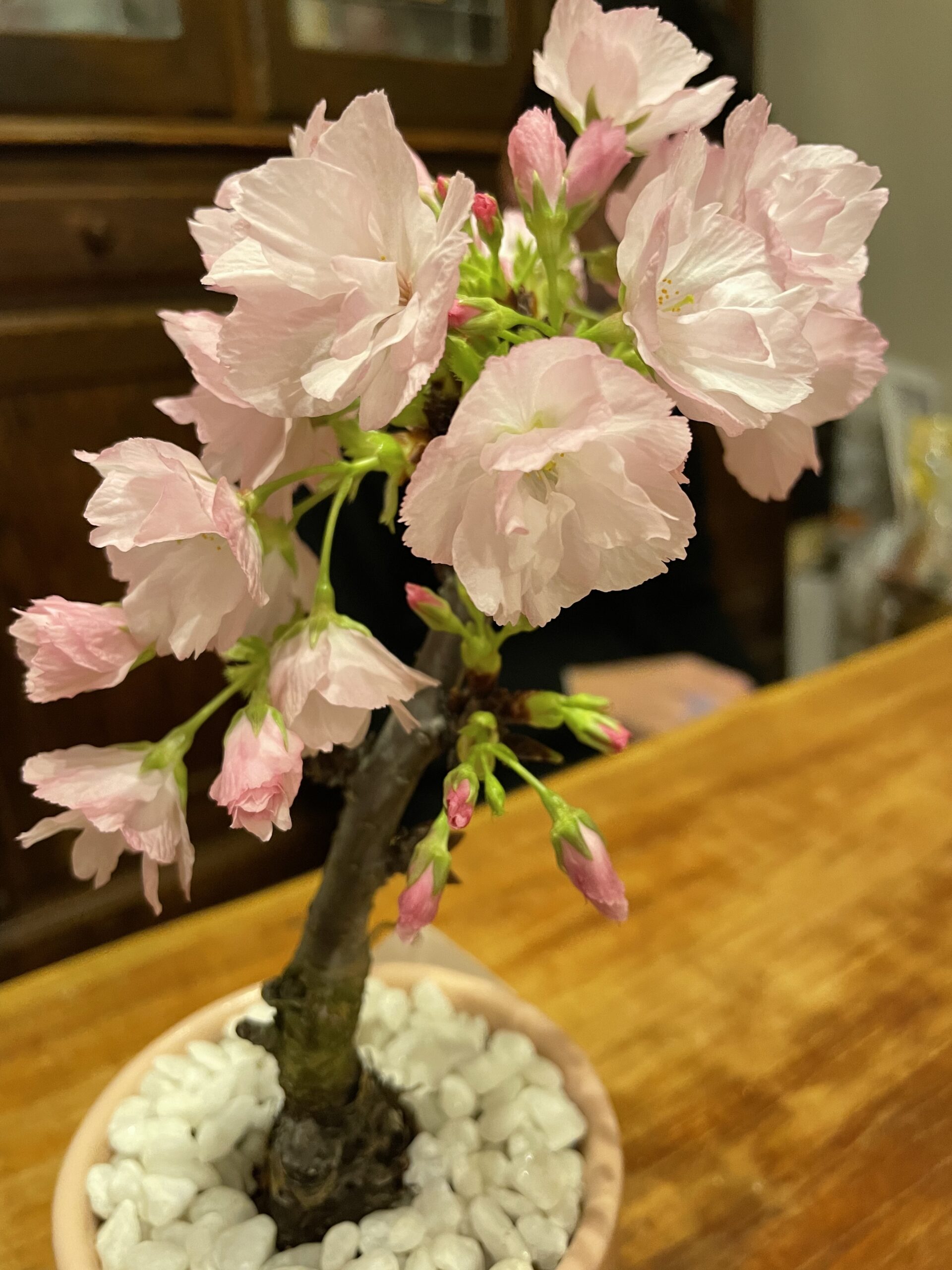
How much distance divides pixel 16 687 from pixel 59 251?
20.4 inches

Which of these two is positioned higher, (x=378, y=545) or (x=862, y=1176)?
(x=378, y=545)

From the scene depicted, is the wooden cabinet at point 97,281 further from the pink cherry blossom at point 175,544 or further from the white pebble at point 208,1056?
the pink cherry blossom at point 175,544

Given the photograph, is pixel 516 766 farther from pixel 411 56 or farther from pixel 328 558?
pixel 411 56

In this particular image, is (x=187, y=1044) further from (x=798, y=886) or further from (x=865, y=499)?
(x=865, y=499)

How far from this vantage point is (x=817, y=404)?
0.99 feet

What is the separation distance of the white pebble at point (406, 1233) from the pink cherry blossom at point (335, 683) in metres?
0.21

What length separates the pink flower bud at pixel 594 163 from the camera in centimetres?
29

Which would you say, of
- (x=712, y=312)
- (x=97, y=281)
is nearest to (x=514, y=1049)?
(x=712, y=312)

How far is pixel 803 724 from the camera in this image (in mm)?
858

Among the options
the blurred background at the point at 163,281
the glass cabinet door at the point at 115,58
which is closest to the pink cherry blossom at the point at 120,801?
the blurred background at the point at 163,281

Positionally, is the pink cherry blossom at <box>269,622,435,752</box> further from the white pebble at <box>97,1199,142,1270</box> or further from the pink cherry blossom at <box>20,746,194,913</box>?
the white pebble at <box>97,1199,142,1270</box>

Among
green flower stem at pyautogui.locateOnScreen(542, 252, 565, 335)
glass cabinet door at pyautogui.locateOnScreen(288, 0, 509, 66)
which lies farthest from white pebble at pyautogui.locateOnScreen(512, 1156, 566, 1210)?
glass cabinet door at pyautogui.locateOnScreen(288, 0, 509, 66)

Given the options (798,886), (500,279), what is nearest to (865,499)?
(798,886)

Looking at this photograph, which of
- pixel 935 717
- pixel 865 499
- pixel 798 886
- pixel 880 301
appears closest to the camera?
pixel 798 886
